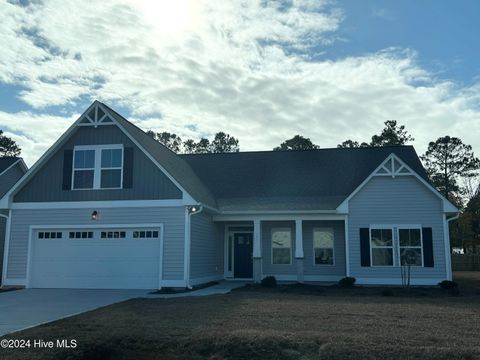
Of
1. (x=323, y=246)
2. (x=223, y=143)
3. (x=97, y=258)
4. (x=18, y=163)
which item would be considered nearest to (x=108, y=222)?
(x=97, y=258)

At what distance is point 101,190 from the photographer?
59.7ft

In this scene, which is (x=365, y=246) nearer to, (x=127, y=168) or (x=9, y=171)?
(x=127, y=168)

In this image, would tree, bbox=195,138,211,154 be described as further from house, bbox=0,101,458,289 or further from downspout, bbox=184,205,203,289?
downspout, bbox=184,205,203,289

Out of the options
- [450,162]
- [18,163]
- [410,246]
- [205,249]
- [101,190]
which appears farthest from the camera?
[450,162]

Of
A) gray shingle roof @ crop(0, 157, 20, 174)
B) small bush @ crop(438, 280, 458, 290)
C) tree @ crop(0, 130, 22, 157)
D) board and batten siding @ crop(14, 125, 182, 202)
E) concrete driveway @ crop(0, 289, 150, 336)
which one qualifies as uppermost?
tree @ crop(0, 130, 22, 157)

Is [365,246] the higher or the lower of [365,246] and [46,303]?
the higher

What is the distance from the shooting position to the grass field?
736 cm

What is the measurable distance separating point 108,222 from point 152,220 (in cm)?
170

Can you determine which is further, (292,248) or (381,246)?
(292,248)

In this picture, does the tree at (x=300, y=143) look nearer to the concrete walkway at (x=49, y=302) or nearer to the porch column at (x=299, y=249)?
the porch column at (x=299, y=249)

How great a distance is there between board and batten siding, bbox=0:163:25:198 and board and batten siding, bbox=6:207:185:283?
7498 mm

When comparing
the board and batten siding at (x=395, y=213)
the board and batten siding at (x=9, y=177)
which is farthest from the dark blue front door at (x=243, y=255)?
the board and batten siding at (x=9, y=177)

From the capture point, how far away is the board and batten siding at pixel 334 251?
2045 centimetres

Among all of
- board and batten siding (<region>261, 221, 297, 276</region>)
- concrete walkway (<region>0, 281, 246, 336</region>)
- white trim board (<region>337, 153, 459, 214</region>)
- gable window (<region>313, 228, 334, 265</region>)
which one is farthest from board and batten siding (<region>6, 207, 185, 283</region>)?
gable window (<region>313, 228, 334, 265</region>)
